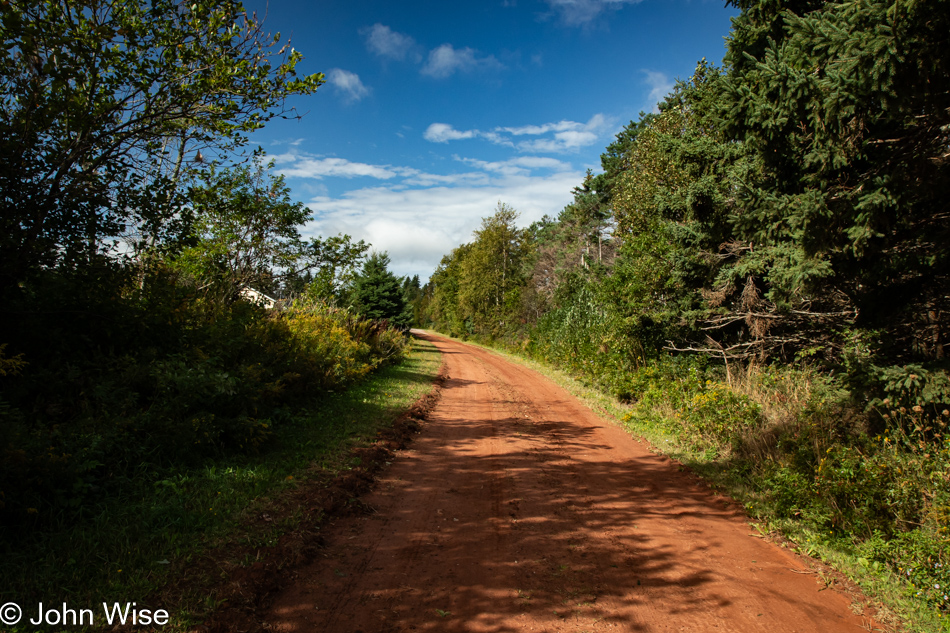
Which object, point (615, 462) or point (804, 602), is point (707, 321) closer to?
point (615, 462)

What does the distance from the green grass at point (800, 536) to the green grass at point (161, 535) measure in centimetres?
484

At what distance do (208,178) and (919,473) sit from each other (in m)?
9.55

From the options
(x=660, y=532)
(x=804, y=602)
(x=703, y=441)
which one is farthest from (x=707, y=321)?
(x=804, y=602)

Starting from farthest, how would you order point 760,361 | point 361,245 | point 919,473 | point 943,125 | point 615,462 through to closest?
point 361,245, point 760,361, point 615,462, point 943,125, point 919,473

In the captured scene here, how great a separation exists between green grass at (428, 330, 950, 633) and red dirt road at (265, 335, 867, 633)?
9.4 inches

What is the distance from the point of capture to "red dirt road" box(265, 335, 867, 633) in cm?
322

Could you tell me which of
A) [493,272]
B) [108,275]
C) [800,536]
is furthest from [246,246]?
[493,272]

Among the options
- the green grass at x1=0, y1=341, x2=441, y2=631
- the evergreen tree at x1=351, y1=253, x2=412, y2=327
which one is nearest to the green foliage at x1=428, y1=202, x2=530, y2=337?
the evergreen tree at x1=351, y1=253, x2=412, y2=327

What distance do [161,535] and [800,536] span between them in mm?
5888

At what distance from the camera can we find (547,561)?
396 cm

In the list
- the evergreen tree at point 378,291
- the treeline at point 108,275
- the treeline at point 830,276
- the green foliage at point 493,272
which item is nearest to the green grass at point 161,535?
the treeline at point 108,275

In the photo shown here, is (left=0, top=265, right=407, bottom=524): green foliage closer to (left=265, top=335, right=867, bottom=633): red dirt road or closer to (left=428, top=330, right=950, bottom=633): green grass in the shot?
(left=265, top=335, right=867, bottom=633): red dirt road

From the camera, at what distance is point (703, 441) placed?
25.6ft

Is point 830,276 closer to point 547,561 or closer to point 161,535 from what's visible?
point 547,561
